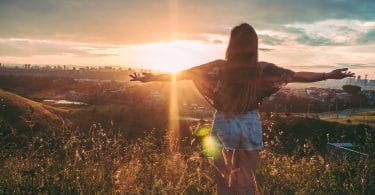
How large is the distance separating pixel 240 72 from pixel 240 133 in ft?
2.15

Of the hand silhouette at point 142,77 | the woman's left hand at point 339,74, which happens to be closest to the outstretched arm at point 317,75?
the woman's left hand at point 339,74

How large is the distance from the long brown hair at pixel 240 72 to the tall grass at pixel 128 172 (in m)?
0.91

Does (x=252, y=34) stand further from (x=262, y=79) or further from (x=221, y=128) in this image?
(x=221, y=128)

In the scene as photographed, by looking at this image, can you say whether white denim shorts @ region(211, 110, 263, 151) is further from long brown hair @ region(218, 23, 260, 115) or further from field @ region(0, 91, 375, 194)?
field @ region(0, 91, 375, 194)

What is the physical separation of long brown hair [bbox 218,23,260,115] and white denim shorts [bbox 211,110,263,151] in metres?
0.09

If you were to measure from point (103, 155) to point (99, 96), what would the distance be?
165 metres

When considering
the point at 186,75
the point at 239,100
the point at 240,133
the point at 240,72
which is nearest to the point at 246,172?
the point at 240,133

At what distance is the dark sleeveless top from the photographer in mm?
4656

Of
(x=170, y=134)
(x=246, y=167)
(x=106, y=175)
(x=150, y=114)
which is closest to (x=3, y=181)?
(x=106, y=175)

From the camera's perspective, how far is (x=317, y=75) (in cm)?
551

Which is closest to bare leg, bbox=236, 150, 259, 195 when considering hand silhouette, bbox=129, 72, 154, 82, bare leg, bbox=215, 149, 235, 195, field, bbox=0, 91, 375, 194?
bare leg, bbox=215, 149, 235, 195

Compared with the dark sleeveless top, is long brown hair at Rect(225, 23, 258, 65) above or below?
above

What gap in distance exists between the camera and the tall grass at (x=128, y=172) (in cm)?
562

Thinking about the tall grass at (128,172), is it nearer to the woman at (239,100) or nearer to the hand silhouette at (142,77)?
the woman at (239,100)
